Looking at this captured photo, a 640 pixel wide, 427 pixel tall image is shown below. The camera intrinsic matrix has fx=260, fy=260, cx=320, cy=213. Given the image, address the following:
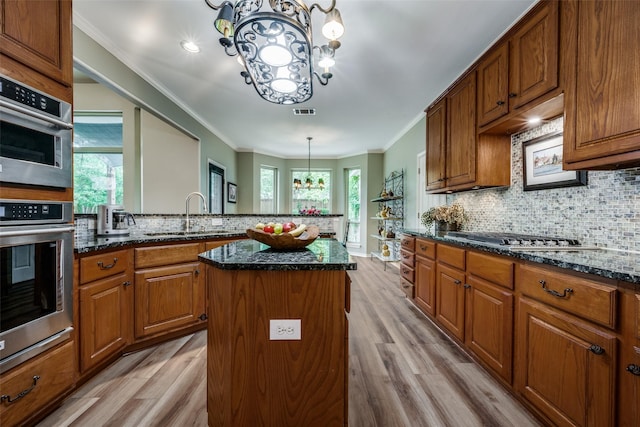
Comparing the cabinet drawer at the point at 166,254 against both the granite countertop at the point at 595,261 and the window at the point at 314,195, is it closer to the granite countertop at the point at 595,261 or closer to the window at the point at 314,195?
the granite countertop at the point at 595,261

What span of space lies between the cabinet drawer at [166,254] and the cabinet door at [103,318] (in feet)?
0.54

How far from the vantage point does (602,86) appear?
1326 mm

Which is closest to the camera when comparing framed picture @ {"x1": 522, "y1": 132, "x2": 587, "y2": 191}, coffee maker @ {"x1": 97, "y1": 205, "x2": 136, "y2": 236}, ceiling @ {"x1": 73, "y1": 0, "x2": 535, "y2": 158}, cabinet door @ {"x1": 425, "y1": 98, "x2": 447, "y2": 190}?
framed picture @ {"x1": 522, "y1": 132, "x2": 587, "y2": 191}

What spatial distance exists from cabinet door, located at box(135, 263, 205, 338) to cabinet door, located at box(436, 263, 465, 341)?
2.22m

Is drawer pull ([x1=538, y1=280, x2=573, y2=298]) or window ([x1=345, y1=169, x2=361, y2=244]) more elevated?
window ([x1=345, y1=169, x2=361, y2=244])

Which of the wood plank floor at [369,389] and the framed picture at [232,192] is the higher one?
the framed picture at [232,192]

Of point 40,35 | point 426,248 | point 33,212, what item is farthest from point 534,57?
point 33,212

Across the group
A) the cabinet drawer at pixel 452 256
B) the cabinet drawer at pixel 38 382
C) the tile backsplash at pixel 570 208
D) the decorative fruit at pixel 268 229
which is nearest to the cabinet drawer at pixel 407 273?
the cabinet drawer at pixel 452 256

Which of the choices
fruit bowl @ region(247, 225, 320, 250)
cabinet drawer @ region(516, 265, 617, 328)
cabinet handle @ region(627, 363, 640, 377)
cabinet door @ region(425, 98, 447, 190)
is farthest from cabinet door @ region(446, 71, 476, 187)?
fruit bowl @ region(247, 225, 320, 250)

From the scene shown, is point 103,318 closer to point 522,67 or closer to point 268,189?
point 522,67

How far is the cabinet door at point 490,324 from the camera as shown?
62.9 inches

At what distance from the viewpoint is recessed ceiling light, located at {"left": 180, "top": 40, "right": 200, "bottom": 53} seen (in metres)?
2.36

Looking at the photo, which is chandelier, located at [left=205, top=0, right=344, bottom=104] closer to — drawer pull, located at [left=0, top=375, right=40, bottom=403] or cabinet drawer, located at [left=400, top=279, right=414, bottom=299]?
drawer pull, located at [left=0, top=375, right=40, bottom=403]

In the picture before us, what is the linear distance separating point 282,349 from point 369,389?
0.91 meters
